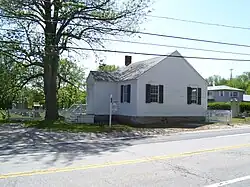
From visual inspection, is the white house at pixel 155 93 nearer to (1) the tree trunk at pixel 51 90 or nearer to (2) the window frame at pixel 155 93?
(2) the window frame at pixel 155 93

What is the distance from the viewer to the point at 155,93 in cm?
2533

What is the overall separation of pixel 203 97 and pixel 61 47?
12.8 metres

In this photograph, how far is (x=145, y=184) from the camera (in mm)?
6648

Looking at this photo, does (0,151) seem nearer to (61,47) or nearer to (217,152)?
(217,152)

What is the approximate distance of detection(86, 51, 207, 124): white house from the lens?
2480 cm

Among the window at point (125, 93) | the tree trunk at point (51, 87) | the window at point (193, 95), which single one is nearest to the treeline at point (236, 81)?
the window at point (193, 95)

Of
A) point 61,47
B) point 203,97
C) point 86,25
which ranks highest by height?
point 86,25

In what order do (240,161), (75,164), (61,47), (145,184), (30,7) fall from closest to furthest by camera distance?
(145,184)
(75,164)
(240,161)
(30,7)
(61,47)

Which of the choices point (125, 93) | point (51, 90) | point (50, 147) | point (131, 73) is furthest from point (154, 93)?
point (50, 147)

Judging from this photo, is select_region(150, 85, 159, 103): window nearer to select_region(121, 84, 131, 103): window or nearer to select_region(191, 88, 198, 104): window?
select_region(121, 84, 131, 103): window

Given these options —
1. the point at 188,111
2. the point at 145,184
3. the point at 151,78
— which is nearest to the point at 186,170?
the point at 145,184

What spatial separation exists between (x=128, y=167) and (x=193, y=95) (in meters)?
19.7

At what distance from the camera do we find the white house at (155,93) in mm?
24797

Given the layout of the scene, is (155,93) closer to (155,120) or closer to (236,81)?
(155,120)
